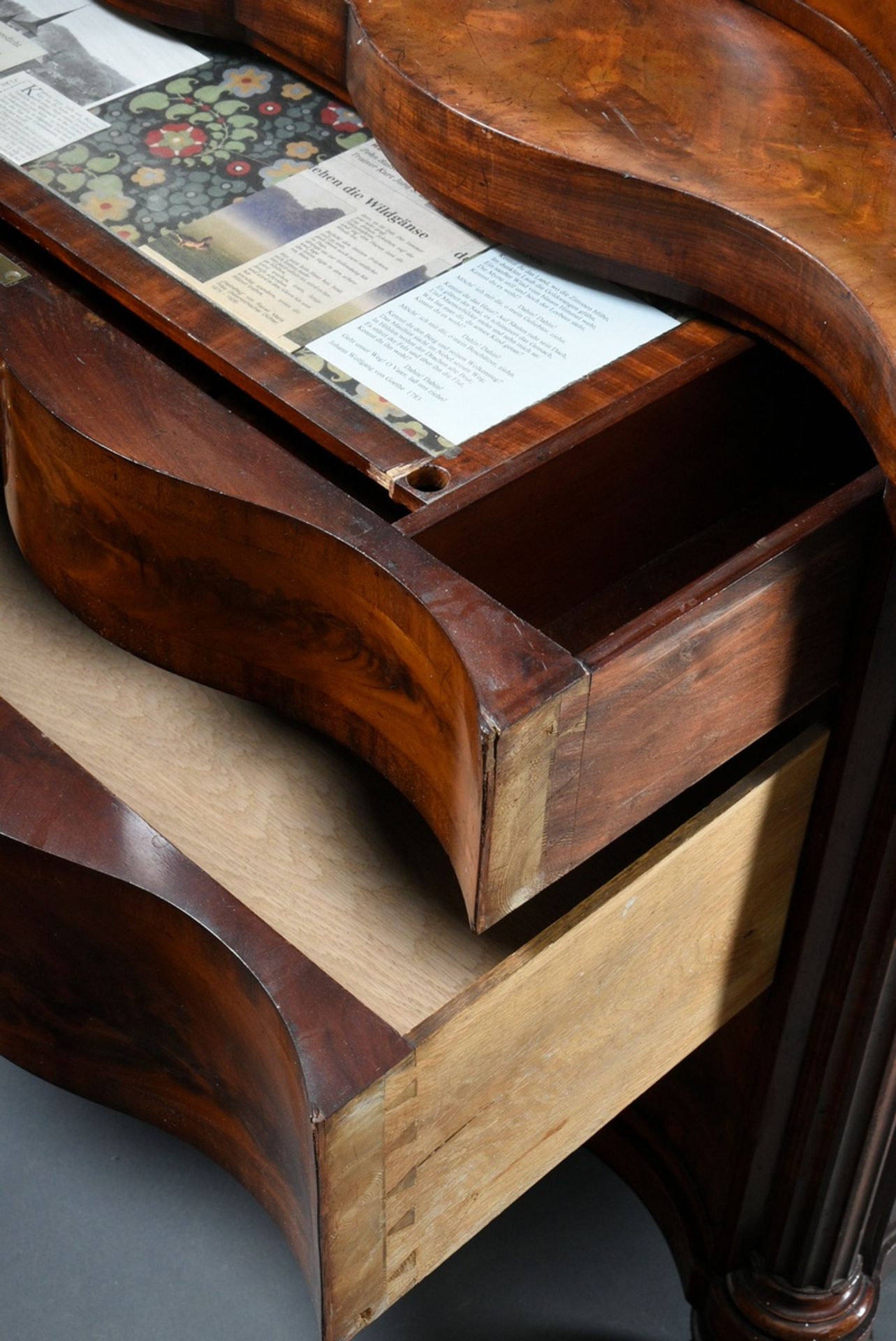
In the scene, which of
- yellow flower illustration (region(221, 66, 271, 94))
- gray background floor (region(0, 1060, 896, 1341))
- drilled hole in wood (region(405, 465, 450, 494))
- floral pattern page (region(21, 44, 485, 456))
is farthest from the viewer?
gray background floor (region(0, 1060, 896, 1341))

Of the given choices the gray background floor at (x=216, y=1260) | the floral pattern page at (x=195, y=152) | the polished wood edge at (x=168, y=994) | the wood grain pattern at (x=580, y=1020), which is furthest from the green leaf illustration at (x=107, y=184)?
the gray background floor at (x=216, y=1260)

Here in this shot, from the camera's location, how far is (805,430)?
2.97ft

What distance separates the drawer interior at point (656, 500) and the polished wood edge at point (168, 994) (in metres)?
0.18

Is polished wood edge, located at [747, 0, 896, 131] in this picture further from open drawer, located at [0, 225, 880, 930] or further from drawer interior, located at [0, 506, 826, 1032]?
drawer interior, located at [0, 506, 826, 1032]

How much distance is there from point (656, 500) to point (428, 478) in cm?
15

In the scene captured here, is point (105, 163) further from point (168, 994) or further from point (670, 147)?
point (168, 994)

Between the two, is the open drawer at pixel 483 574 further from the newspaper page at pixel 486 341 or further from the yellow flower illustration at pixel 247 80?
the yellow flower illustration at pixel 247 80

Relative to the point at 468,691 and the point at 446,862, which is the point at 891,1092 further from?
the point at 468,691

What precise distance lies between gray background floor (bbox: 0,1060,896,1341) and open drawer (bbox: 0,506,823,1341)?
386 mm

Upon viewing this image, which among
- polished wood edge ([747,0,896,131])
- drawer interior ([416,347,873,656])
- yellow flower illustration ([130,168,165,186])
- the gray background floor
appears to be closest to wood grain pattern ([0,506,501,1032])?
drawer interior ([416,347,873,656])

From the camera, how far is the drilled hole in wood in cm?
74

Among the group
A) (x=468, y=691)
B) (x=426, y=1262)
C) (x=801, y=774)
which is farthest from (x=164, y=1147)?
(x=468, y=691)

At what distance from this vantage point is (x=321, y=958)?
758 millimetres

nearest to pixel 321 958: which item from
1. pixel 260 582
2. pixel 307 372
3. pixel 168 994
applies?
pixel 168 994
